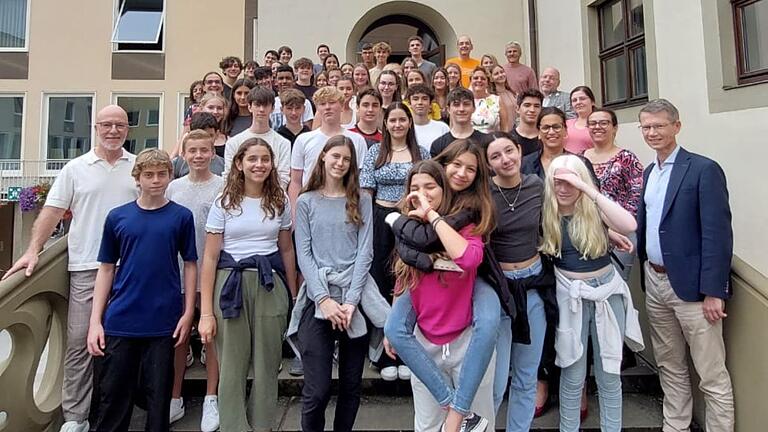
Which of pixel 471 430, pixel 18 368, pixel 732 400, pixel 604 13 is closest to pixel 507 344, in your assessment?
pixel 471 430

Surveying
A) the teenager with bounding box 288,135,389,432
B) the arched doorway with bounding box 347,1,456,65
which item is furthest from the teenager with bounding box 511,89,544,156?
the arched doorway with bounding box 347,1,456,65

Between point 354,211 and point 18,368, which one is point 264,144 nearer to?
point 354,211

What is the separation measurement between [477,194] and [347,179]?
0.77 meters

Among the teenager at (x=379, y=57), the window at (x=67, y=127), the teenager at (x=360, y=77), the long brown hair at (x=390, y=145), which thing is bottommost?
the long brown hair at (x=390, y=145)

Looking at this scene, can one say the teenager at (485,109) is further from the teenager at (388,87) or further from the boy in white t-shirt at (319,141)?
the boy in white t-shirt at (319,141)

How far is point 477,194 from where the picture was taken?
2.13m

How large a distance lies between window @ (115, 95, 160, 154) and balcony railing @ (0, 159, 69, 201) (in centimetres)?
181

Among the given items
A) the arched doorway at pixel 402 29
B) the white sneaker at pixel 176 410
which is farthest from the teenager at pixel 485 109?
the arched doorway at pixel 402 29

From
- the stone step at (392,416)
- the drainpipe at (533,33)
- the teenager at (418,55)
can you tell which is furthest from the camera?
the drainpipe at (533,33)

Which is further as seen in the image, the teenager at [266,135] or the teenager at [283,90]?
the teenager at [283,90]

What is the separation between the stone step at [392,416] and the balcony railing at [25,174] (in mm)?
10684

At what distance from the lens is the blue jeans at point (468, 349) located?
6.56 feet

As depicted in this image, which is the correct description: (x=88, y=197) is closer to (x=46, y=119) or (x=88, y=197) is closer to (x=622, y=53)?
(x=622, y=53)

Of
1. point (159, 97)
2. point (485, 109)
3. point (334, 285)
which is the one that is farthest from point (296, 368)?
point (159, 97)
